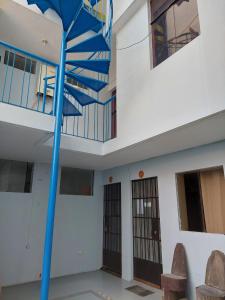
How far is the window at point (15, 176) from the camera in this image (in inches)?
199

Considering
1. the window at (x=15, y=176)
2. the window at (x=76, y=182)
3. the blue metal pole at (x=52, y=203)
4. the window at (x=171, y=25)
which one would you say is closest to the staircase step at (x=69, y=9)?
the blue metal pole at (x=52, y=203)

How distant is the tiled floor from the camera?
13.1ft

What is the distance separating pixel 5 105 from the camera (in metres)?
3.11

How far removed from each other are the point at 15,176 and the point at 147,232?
3.27m

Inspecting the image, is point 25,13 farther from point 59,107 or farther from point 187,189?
Result: point 187,189

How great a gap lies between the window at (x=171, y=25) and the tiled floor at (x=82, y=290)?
4198 millimetres

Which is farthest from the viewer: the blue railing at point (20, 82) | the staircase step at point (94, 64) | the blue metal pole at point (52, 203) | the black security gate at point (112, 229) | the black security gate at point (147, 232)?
the black security gate at point (112, 229)

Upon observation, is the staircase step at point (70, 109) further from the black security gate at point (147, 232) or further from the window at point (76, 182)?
the black security gate at point (147, 232)

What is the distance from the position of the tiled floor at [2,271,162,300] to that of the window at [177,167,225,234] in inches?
58.1

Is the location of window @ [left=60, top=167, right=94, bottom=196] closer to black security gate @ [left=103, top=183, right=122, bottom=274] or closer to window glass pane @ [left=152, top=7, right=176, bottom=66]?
black security gate @ [left=103, top=183, right=122, bottom=274]

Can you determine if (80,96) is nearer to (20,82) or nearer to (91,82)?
(91,82)

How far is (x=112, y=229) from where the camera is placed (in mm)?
5871

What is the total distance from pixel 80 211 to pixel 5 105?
3.60 meters

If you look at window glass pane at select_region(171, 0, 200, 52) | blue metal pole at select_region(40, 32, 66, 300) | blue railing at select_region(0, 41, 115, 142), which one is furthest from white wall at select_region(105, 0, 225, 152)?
blue metal pole at select_region(40, 32, 66, 300)
